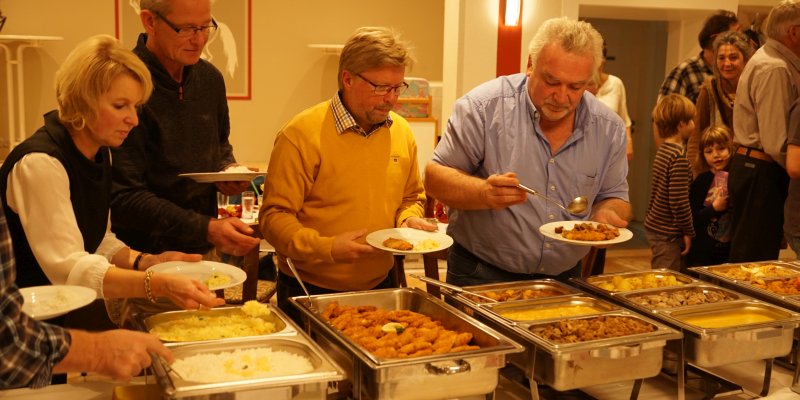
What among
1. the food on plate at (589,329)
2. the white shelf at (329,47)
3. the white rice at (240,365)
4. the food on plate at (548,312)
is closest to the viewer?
the white rice at (240,365)

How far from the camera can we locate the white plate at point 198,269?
1995mm

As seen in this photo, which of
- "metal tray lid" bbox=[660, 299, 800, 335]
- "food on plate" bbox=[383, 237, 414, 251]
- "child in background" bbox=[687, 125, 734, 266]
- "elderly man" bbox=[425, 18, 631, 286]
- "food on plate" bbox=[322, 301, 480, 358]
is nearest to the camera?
"food on plate" bbox=[322, 301, 480, 358]

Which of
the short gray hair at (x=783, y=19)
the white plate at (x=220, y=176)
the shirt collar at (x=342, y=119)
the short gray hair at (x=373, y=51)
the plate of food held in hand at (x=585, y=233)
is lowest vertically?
the plate of food held in hand at (x=585, y=233)

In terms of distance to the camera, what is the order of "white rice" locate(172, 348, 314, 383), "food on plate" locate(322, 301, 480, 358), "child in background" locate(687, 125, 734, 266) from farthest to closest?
"child in background" locate(687, 125, 734, 266) < "food on plate" locate(322, 301, 480, 358) < "white rice" locate(172, 348, 314, 383)

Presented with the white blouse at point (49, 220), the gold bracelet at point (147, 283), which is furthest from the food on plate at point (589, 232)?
the white blouse at point (49, 220)

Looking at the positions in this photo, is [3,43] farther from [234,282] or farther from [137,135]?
[234,282]

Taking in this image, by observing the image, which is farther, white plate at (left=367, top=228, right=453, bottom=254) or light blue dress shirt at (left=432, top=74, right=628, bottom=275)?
light blue dress shirt at (left=432, top=74, right=628, bottom=275)

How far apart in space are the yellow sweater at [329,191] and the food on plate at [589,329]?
67 centimetres

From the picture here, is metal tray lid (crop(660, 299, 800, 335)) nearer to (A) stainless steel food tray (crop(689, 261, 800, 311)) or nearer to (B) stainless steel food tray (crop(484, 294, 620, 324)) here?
(A) stainless steel food tray (crop(689, 261, 800, 311))

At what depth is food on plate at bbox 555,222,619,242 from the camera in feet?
7.61

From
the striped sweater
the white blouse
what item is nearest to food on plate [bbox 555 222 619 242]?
the white blouse

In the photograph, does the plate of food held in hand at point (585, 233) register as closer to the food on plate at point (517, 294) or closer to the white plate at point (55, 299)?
the food on plate at point (517, 294)

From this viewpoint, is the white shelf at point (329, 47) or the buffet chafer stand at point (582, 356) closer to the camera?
the buffet chafer stand at point (582, 356)

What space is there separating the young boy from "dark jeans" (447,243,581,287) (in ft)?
6.34
